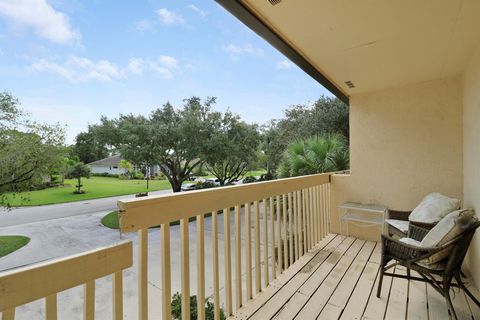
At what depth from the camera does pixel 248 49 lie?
556 inches

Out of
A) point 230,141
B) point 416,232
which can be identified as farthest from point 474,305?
point 230,141

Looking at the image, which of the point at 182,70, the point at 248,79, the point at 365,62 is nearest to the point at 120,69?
the point at 182,70

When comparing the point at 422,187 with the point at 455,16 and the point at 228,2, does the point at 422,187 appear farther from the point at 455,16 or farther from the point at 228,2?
the point at 228,2

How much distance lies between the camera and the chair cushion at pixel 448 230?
5.72 ft

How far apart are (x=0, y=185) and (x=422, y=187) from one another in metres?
12.2

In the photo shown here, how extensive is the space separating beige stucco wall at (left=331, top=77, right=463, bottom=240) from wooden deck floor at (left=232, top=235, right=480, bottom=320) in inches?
46.0

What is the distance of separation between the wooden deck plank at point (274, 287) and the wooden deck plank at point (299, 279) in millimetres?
33

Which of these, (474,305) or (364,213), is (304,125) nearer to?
(364,213)

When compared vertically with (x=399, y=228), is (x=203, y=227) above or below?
above

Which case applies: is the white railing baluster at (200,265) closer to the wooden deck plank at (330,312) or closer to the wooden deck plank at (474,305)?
the wooden deck plank at (330,312)

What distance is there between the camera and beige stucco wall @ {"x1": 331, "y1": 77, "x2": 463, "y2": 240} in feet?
9.97

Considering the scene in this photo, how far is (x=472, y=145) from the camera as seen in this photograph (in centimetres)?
239

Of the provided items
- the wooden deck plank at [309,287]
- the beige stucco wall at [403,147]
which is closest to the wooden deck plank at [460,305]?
the wooden deck plank at [309,287]

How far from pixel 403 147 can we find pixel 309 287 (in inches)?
98.6
